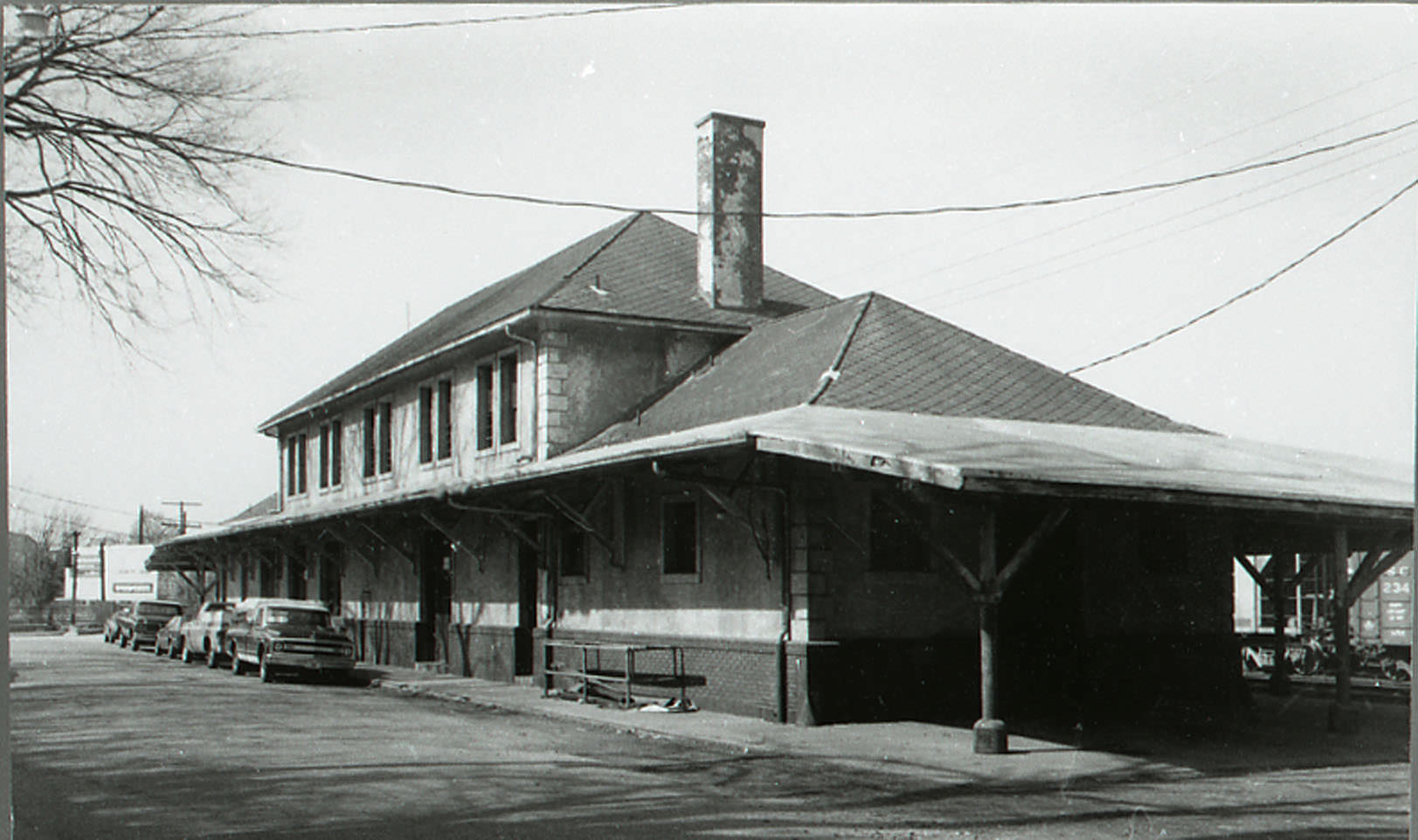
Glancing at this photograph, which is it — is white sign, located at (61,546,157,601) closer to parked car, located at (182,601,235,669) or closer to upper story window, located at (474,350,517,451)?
parked car, located at (182,601,235,669)

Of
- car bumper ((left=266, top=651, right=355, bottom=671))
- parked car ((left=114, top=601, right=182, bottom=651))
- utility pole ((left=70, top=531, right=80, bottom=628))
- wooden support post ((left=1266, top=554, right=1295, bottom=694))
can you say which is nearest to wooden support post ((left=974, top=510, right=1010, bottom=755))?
wooden support post ((left=1266, top=554, right=1295, bottom=694))

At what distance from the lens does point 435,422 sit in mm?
28422

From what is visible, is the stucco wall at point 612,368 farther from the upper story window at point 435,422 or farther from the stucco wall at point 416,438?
the upper story window at point 435,422


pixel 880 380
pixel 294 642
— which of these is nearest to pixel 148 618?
pixel 294 642

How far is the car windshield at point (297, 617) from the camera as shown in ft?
81.9

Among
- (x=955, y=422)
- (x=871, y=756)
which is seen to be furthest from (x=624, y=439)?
(x=871, y=756)

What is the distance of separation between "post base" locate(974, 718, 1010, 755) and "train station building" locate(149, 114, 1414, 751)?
0.09 feet

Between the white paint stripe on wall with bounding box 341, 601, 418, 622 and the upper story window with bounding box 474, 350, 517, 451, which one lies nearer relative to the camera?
the upper story window with bounding box 474, 350, 517, 451

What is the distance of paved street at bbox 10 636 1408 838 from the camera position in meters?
9.25

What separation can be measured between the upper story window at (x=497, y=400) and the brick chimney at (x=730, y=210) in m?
3.99

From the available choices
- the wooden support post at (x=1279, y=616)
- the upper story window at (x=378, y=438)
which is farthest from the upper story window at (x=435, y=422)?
the wooden support post at (x=1279, y=616)

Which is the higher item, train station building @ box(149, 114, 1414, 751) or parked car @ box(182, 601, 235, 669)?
train station building @ box(149, 114, 1414, 751)

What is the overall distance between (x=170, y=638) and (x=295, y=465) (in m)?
6.22

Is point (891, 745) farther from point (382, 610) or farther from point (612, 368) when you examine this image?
point (382, 610)
